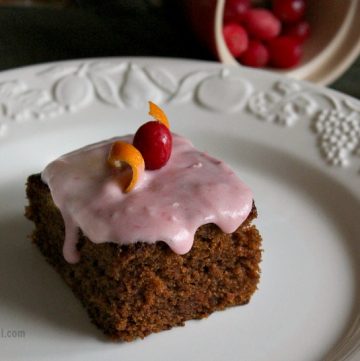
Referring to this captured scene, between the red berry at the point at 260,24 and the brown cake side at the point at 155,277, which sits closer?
the brown cake side at the point at 155,277

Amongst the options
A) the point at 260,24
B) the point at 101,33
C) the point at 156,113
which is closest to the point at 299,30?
the point at 260,24

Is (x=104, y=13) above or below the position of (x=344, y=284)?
below

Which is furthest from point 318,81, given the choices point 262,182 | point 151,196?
point 151,196

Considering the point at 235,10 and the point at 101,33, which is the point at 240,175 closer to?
the point at 235,10

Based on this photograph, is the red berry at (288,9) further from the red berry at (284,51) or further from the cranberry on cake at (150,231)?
the cranberry on cake at (150,231)

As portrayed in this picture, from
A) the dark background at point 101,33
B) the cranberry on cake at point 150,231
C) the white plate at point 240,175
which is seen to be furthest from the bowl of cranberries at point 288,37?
the cranberry on cake at point 150,231

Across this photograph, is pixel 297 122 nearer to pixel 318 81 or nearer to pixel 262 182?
pixel 262 182
